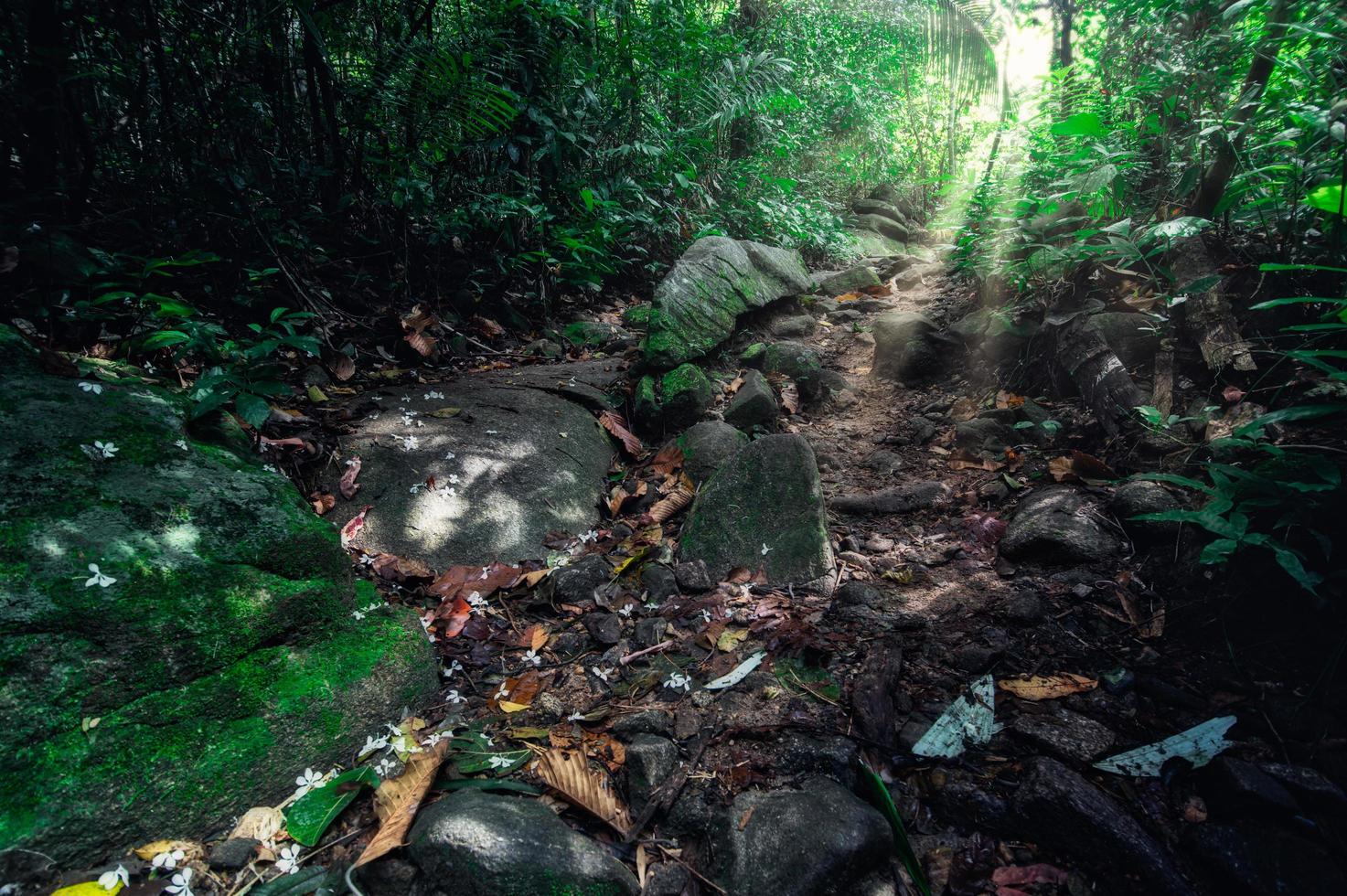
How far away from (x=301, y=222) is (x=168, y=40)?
47.9 inches

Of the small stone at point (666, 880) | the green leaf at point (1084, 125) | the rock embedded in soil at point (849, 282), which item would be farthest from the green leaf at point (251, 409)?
the rock embedded in soil at point (849, 282)

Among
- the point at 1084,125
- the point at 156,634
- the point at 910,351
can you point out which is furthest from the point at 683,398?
the point at 156,634

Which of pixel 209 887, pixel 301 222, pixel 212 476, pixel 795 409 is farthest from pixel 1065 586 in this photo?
pixel 301 222

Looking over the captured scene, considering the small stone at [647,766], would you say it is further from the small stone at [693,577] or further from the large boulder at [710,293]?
the large boulder at [710,293]

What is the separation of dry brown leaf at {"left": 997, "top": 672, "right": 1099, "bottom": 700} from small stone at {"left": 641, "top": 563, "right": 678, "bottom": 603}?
4.40ft

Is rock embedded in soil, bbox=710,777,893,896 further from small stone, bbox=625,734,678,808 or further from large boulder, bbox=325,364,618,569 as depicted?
large boulder, bbox=325,364,618,569

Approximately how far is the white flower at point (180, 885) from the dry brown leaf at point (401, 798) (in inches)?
14.9

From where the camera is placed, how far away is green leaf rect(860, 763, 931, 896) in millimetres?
1421

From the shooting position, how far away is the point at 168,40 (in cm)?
381

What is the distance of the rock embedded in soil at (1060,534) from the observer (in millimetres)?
2363

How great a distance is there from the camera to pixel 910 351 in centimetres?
460

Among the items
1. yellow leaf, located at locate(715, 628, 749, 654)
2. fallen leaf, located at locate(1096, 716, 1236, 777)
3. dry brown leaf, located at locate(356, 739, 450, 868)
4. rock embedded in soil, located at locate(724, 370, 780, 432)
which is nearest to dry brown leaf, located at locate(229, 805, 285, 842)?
dry brown leaf, located at locate(356, 739, 450, 868)

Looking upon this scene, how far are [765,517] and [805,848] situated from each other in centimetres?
161

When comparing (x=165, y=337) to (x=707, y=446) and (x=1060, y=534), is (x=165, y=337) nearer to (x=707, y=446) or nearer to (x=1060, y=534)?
(x=707, y=446)
